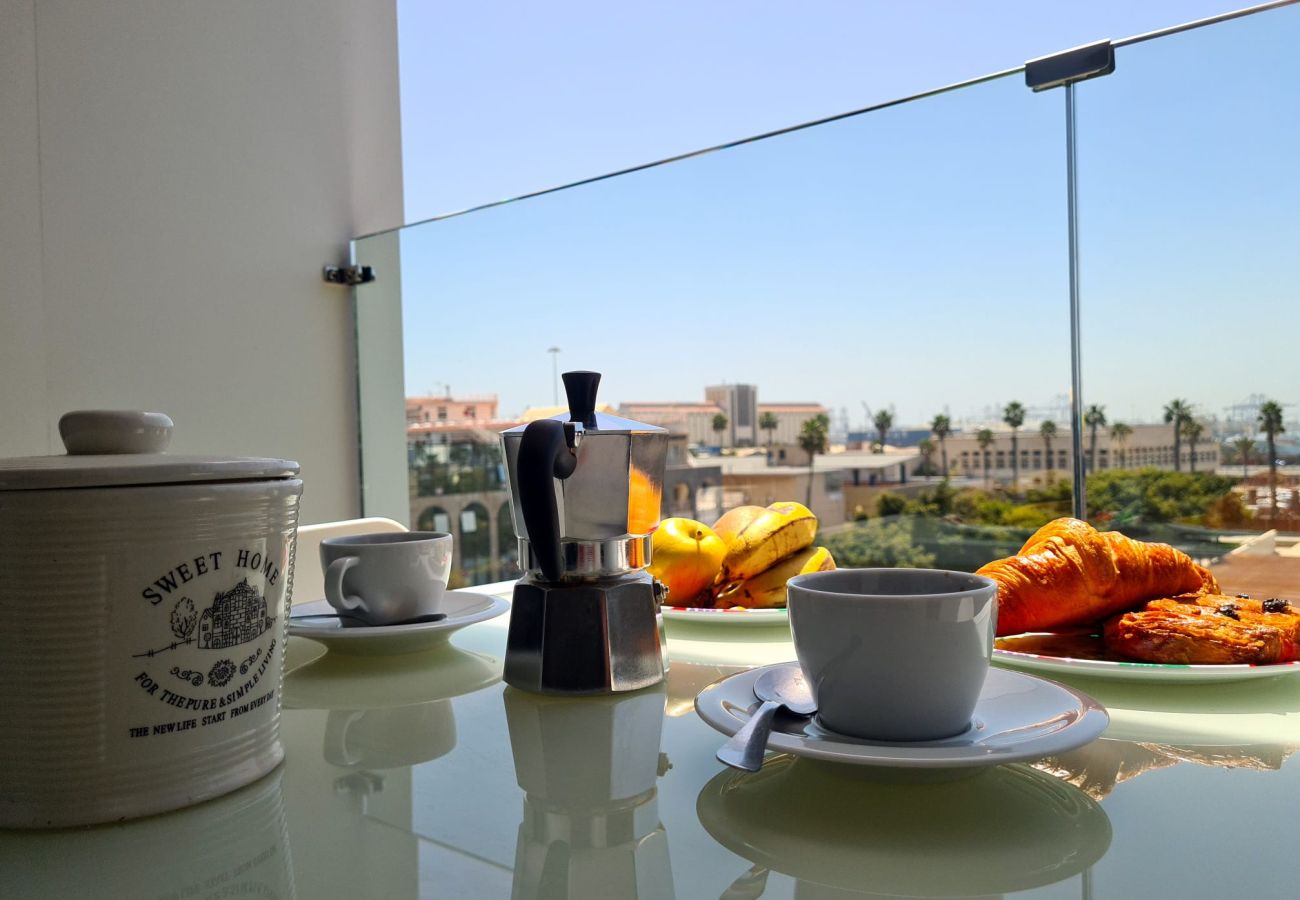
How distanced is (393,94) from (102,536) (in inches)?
106

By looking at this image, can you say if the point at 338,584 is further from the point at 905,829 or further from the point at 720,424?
the point at 720,424

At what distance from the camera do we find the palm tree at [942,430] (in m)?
4.47

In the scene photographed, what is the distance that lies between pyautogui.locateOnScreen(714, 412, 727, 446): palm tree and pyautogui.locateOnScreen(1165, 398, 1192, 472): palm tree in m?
2.23

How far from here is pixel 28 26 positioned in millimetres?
1920

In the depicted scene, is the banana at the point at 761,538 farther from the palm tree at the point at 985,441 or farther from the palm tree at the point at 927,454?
the palm tree at the point at 927,454

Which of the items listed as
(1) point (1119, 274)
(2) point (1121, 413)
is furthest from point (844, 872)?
(1) point (1119, 274)

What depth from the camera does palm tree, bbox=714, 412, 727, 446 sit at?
16.8 feet

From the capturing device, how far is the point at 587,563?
0.57 m

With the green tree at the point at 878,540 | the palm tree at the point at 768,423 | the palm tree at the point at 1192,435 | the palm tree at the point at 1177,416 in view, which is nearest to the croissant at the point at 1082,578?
the palm tree at the point at 1192,435

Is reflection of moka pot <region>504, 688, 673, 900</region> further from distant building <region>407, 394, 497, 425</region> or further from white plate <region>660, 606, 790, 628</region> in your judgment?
distant building <region>407, 394, 497, 425</region>

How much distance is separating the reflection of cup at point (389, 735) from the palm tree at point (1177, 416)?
3.30 m

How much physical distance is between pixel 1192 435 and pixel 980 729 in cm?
333

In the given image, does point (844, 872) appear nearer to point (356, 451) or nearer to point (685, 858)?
point (685, 858)

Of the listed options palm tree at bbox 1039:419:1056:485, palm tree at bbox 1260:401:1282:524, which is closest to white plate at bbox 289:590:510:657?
palm tree at bbox 1260:401:1282:524
